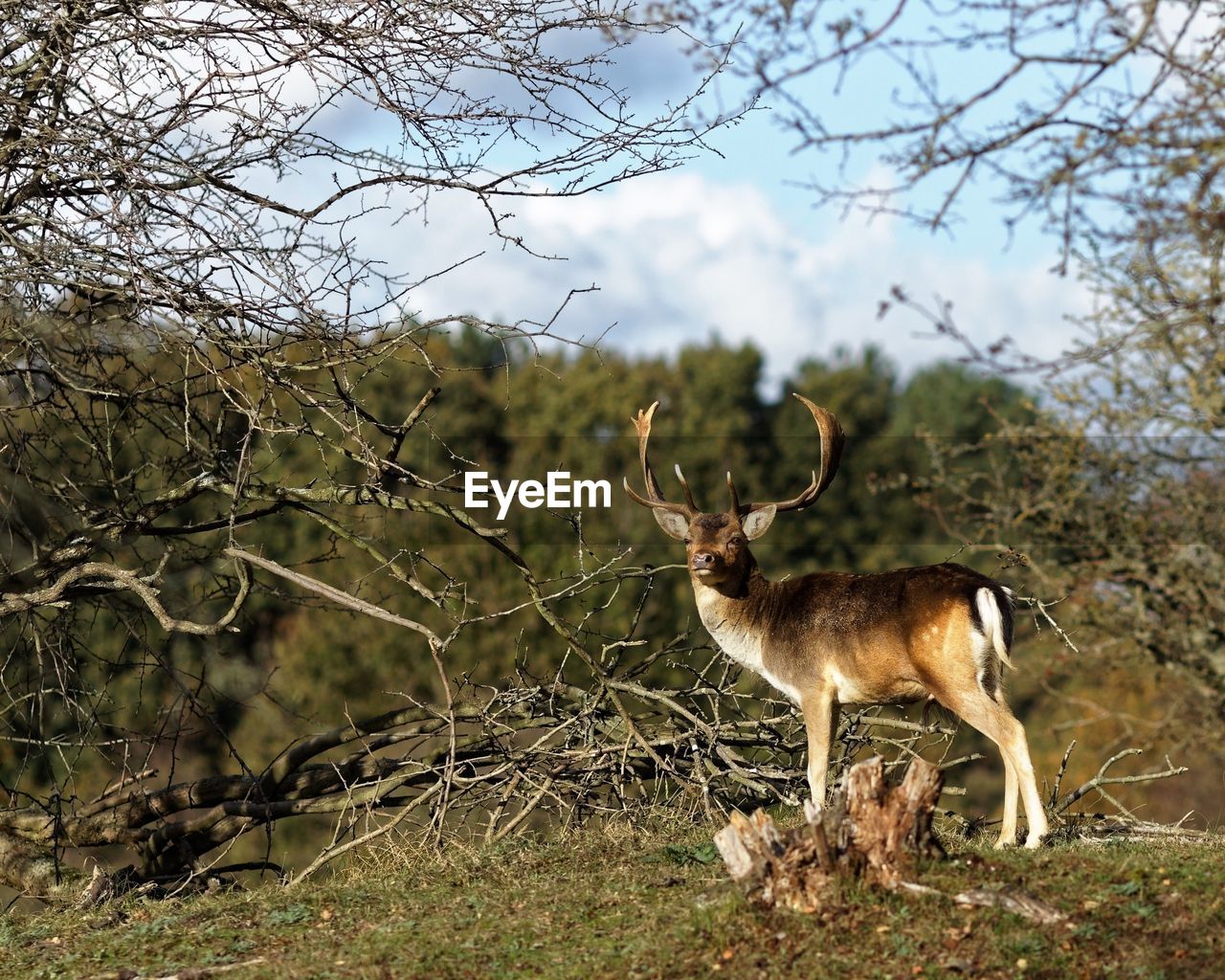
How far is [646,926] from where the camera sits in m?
5.86

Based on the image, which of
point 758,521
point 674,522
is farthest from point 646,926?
point 674,522

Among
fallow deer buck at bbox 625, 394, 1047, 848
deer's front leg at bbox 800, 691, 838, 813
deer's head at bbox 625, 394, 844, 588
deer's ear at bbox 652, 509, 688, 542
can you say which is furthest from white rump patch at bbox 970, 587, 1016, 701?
deer's ear at bbox 652, 509, 688, 542

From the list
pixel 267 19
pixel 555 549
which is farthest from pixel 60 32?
pixel 555 549

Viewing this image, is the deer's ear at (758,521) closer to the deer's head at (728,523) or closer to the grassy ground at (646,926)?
the deer's head at (728,523)

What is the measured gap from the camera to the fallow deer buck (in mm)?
7230

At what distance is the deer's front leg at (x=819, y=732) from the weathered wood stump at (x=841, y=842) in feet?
5.43

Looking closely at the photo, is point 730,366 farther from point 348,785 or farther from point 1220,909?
point 1220,909

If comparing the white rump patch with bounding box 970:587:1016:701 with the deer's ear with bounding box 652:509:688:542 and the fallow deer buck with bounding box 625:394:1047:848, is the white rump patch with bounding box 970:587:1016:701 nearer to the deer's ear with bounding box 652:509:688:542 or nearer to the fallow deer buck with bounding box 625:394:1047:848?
the fallow deer buck with bounding box 625:394:1047:848

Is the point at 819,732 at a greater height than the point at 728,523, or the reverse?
the point at 728,523

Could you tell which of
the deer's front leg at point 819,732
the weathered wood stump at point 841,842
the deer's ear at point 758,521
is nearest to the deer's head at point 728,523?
the deer's ear at point 758,521

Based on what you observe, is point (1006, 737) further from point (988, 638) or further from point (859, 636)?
point (859, 636)

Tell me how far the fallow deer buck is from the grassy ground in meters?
0.70

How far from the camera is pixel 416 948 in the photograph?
5883 millimetres

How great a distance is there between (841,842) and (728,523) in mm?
2941
